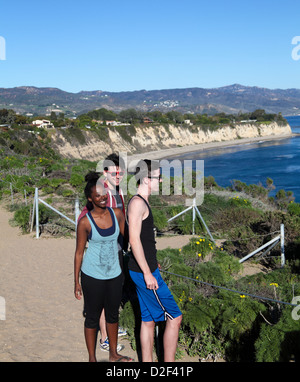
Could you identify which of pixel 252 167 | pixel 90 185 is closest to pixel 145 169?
pixel 90 185

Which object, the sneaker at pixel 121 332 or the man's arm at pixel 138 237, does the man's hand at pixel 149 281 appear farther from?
the sneaker at pixel 121 332

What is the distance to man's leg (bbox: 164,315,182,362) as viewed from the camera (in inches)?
129

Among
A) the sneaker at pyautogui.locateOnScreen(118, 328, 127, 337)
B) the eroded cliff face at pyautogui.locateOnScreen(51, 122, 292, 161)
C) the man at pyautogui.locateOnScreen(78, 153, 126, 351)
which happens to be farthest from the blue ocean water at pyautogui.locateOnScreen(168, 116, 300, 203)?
the man at pyautogui.locateOnScreen(78, 153, 126, 351)

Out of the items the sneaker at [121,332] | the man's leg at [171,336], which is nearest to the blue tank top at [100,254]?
the man's leg at [171,336]

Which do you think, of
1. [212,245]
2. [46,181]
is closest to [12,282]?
[212,245]

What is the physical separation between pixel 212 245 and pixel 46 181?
8.73 m

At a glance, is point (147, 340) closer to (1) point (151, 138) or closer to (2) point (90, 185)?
(2) point (90, 185)

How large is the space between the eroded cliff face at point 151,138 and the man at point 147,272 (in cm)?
4553

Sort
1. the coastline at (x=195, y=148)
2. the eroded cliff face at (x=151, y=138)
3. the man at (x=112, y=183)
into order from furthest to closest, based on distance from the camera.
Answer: the coastline at (x=195, y=148), the eroded cliff face at (x=151, y=138), the man at (x=112, y=183)

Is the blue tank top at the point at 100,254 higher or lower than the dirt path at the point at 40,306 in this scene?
higher

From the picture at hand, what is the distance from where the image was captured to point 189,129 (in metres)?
78.6

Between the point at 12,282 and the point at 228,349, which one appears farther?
the point at 12,282

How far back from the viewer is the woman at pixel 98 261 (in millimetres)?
3326
